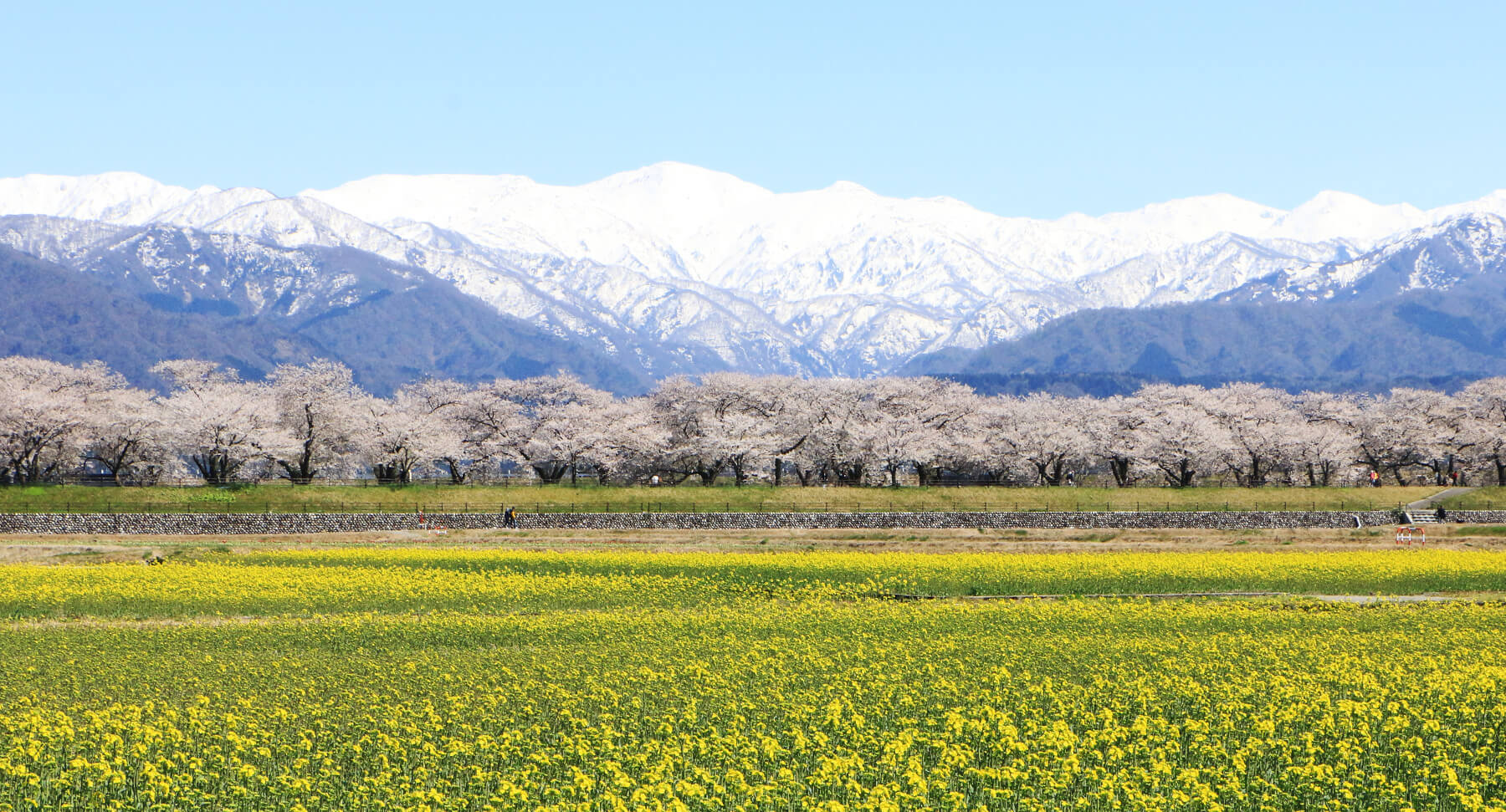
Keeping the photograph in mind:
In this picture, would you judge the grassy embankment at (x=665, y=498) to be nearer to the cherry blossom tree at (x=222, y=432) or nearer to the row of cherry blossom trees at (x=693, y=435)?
the cherry blossom tree at (x=222, y=432)

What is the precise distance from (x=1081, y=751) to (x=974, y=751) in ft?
4.88

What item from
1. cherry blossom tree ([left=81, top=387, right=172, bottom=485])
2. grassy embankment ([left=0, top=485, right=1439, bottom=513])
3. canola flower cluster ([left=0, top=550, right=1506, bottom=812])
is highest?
cherry blossom tree ([left=81, top=387, right=172, bottom=485])

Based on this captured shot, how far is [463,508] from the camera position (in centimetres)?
7100

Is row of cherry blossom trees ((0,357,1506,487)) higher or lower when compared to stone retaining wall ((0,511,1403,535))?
higher

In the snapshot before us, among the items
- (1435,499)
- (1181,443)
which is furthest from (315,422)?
(1435,499)

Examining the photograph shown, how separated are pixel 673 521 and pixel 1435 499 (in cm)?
5115

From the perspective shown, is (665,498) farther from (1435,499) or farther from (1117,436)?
(1435,499)

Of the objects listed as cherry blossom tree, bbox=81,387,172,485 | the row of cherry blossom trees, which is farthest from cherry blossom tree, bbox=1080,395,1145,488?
cherry blossom tree, bbox=81,387,172,485

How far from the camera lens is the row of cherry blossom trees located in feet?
285

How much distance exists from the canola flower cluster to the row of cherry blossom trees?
56.5 m

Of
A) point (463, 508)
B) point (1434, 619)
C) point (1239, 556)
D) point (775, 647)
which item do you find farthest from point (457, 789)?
point (463, 508)

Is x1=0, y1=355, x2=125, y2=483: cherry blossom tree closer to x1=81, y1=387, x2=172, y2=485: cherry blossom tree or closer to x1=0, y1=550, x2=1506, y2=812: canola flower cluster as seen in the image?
x1=81, y1=387, x2=172, y2=485: cherry blossom tree

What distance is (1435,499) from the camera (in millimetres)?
78875

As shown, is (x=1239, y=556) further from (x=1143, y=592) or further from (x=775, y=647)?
(x=775, y=647)
